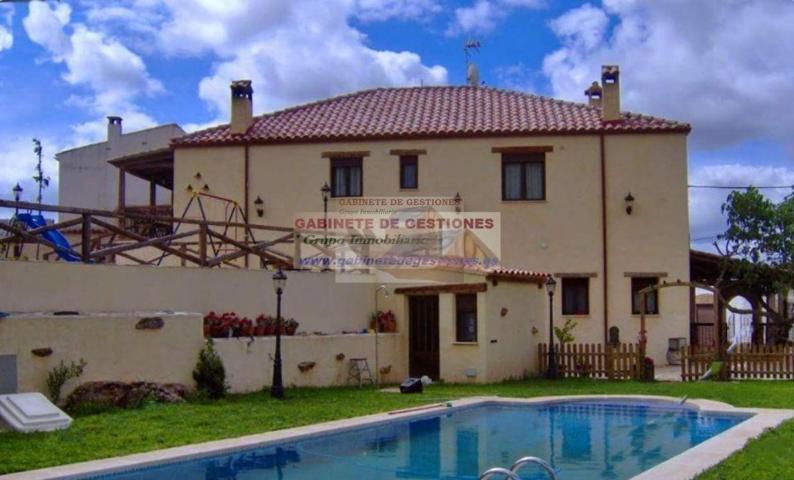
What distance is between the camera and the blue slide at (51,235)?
15218mm

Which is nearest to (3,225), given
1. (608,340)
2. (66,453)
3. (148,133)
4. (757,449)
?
(66,453)

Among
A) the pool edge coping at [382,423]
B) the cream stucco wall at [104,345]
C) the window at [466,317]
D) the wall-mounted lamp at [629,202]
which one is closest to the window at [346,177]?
the window at [466,317]

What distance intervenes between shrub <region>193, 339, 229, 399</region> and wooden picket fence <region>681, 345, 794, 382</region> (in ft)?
34.6

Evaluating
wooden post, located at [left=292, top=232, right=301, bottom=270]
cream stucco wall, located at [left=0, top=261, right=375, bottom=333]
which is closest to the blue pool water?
cream stucco wall, located at [left=0, top=261, right=375, bottom=333]

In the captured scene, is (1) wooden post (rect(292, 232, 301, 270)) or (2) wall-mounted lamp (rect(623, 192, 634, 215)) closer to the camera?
(1) wooden post (rect(292, 232, 301, 270))

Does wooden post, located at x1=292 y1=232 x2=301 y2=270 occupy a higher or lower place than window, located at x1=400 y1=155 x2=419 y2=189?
lower

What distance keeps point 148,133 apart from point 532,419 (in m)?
24.6

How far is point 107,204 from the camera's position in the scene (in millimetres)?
34594

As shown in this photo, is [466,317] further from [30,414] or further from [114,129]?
[114,129]

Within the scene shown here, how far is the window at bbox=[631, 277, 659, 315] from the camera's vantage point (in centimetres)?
2448

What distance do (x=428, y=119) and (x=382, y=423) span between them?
15727 mm

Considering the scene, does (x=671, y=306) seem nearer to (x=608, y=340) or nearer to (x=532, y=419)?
(x=608, y=340)

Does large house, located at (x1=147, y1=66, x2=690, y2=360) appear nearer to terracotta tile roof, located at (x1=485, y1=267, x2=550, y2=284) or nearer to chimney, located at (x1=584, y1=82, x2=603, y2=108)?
chimney, located at (x1=584, y1=82, x2=603, y2=108)

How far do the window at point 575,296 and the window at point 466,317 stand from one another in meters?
5.99
